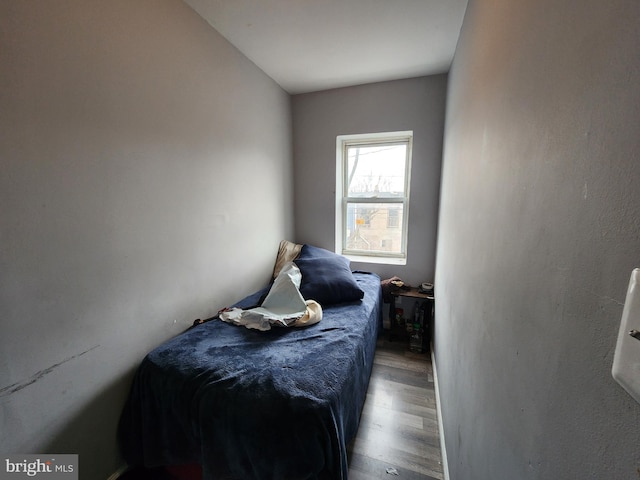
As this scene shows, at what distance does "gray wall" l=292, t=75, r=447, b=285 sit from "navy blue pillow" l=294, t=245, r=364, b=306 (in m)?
0.64

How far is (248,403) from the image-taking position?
1086mm

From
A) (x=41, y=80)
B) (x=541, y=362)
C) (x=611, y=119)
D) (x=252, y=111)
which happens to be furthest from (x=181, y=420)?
(x=252, y=111)

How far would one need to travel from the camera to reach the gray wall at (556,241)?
332 millimetres

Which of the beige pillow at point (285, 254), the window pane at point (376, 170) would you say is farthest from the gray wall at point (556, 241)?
the beige pillow at point (285, 254)

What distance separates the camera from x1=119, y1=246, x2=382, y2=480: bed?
104 cm

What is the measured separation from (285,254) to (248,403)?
5.76 feet

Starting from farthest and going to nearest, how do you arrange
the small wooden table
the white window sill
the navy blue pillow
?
the white window sill < the small wooden table < the navy blue pillow

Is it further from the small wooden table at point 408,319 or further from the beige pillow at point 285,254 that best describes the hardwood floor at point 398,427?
the beige pillow at point 285,254

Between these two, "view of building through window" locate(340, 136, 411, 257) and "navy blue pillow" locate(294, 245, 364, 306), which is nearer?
"navy blue pillow" locate(294, 245, 364, 306)

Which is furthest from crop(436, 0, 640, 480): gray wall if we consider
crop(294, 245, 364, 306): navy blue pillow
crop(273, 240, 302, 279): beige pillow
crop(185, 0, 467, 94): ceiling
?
crop(273, 240, 302, 279): beige pillow

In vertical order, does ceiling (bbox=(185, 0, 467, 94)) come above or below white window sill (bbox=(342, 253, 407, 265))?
above

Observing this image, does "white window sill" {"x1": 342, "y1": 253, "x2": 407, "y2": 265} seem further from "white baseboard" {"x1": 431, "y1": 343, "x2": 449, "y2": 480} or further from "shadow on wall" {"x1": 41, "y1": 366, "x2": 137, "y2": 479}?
"shadow on wall" {"x1": 41, "y1": 366, "x2": 137, "y2": 479}

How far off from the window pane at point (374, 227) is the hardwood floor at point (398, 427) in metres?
1.23

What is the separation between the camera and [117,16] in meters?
1.21
